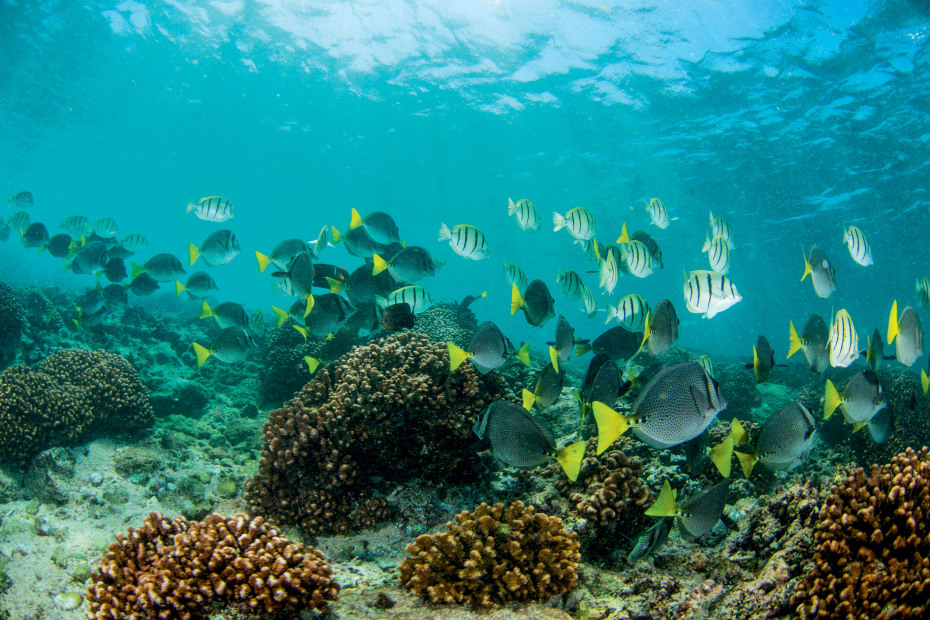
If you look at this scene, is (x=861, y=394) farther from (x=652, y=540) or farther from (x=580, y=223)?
(x=580, y=223)

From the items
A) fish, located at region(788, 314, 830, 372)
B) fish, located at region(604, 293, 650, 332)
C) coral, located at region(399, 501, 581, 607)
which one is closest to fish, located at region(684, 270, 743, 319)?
fish, located at region(604, 293, 650, 332)

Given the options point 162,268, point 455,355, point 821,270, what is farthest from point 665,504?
point 162,268

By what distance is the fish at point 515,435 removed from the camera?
317cm

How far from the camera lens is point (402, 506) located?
4465 millimetres

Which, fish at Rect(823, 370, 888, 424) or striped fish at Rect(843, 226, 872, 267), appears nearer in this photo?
fish at Rect(823, 370, 888, 424)

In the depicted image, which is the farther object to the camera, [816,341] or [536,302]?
[536,302]

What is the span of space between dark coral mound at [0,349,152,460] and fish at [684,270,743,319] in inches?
317

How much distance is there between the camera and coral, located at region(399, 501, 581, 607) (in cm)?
313

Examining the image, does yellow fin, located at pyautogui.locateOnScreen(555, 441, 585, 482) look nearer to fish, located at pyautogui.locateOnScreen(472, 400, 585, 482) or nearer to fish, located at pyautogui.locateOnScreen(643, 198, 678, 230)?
fish, located at pyautogui.locateOnScreen(472, 400, 585, 482)

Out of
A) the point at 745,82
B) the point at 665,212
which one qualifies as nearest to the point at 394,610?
the point at 665,212

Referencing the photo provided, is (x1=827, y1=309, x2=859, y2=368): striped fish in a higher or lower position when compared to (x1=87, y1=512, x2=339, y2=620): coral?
higher

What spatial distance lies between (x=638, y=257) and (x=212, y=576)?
5435mm

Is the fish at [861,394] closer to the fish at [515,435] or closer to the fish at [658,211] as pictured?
the fish at [515,435]

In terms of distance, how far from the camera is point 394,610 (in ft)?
10.0
